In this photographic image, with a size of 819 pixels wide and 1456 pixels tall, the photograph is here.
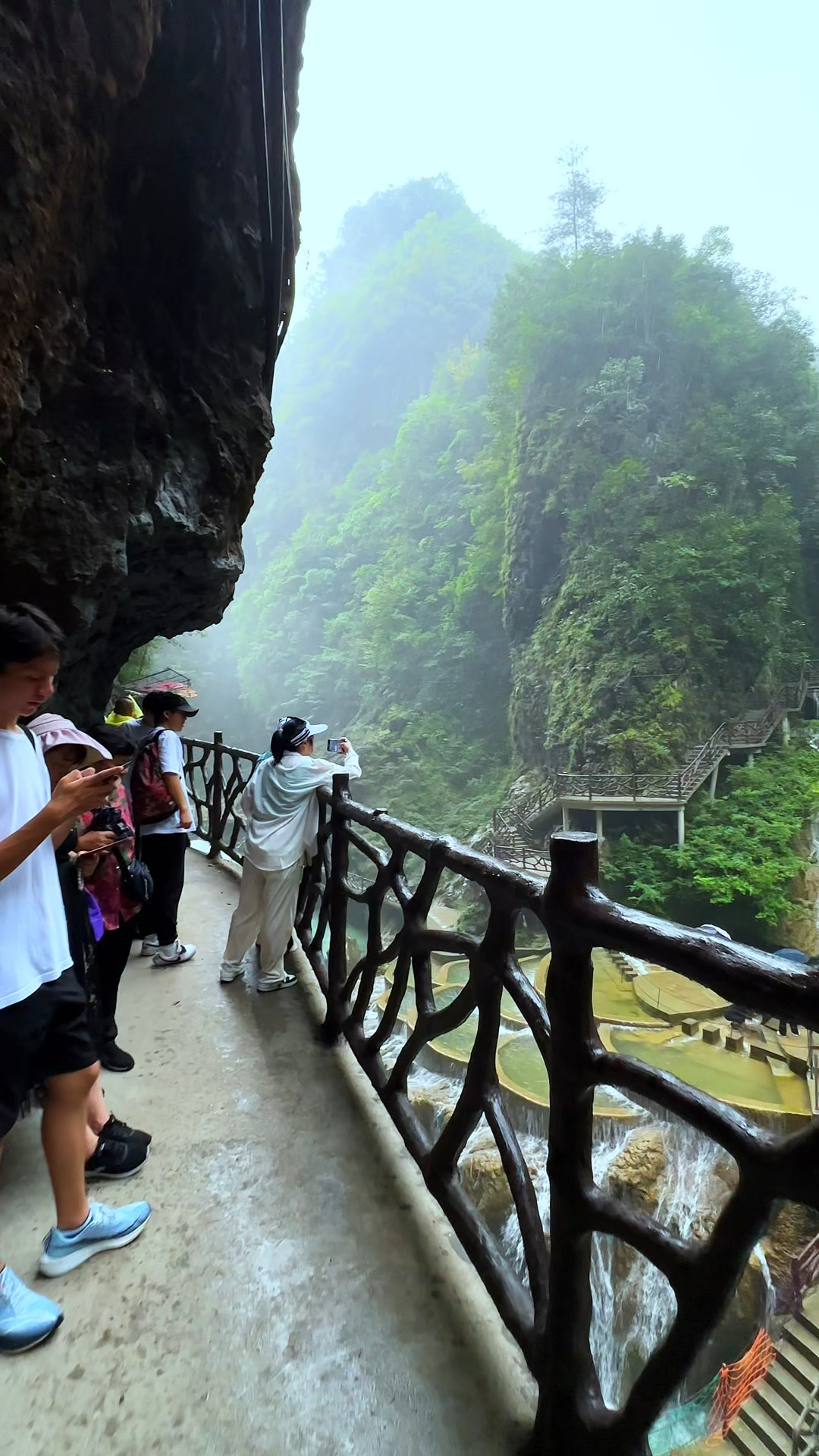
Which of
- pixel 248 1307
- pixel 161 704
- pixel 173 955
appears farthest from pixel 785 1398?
pixel 161 704

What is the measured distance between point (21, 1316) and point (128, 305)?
15.1 feet

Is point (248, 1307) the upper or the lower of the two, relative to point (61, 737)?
lower

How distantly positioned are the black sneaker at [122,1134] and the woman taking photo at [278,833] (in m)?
1.20

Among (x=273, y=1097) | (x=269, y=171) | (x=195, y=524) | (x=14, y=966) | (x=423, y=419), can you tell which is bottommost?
(x=273, y=1097)

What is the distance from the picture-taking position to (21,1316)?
57.3 inches

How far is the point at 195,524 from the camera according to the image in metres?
4.56

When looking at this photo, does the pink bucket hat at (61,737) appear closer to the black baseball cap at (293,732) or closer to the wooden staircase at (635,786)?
the black baseball cap at (293,732)

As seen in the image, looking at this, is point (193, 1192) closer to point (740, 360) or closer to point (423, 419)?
point (740, 360)

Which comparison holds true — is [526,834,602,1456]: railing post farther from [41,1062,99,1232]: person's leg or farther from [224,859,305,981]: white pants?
[224,859,305,981]: white pants

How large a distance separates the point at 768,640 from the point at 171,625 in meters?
16.6

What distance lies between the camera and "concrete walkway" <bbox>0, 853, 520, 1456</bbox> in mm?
1313

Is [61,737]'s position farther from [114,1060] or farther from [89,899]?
[114,1060]

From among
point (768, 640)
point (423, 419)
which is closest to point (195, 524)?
point (768, 640)

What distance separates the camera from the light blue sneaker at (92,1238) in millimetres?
1651
